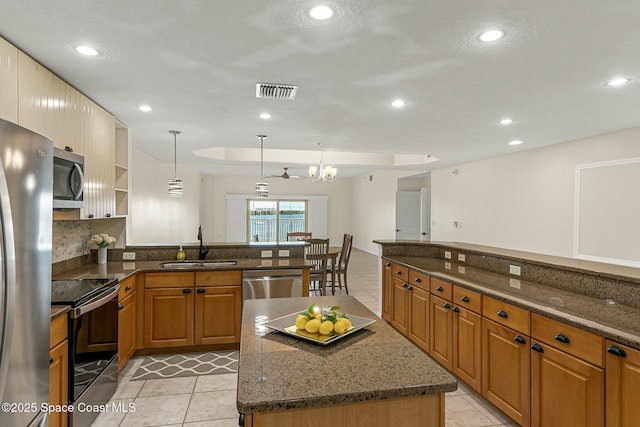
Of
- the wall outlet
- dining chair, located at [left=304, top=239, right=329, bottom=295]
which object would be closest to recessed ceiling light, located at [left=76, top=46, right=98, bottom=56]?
the wall outlet

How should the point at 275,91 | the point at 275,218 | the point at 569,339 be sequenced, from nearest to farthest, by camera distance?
1. the point at 569,339
2. the point at 275,91
3. the point at 275,218

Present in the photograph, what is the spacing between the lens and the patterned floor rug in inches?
121

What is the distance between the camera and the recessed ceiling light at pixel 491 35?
1.86 metres

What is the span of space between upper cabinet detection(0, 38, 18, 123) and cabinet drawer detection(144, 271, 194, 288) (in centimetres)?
179

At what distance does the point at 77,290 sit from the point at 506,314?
2.81m

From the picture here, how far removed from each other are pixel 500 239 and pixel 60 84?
6.27m

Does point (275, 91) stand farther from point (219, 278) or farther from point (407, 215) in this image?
point (407, 215)

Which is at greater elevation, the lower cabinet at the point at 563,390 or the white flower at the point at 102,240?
the white flower at the point at 102,240

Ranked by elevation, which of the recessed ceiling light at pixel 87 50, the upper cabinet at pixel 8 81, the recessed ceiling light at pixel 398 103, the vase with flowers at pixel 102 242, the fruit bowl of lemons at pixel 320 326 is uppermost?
the recessed ceiling light at pixel 398 103

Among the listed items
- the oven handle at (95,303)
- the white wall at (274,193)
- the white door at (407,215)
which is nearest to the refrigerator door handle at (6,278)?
the oven handle at (95,303)

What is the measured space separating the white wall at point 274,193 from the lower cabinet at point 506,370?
9.51 meters

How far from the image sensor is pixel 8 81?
1.93 m

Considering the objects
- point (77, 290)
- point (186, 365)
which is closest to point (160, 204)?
point (186, 365)

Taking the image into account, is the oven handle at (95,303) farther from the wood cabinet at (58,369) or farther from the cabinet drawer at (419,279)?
the cabinet drawer at (419,279)
